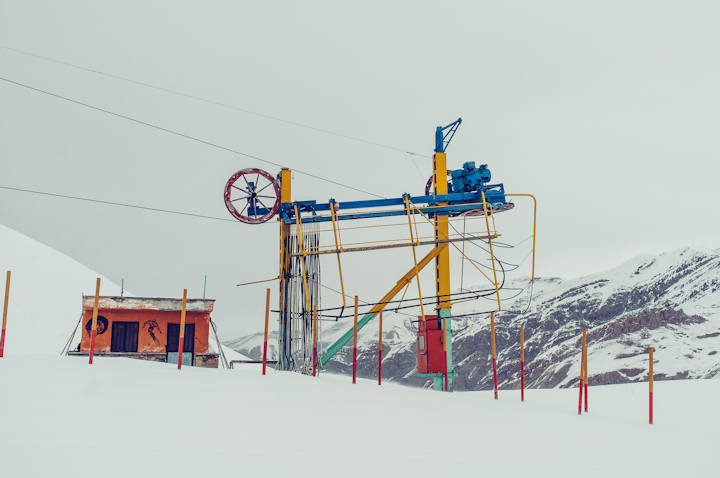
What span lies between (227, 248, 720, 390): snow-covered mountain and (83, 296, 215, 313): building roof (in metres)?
39.5

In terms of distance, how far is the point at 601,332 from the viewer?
73.6 m

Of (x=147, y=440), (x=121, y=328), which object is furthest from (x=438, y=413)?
(x=121, y=328)

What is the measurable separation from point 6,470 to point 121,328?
18.7 meters

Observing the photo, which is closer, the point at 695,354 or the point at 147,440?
the point at 147,440

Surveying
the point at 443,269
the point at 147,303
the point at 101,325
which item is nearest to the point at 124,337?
the point at 101,325

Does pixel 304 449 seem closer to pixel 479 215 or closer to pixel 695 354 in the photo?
pixel 479 215

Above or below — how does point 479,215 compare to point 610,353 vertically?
above

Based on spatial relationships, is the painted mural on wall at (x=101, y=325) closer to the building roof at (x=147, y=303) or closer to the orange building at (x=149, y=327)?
the orange building at (x=149, y=327)

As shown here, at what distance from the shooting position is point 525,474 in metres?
9.80

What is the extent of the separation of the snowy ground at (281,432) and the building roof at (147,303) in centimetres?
751

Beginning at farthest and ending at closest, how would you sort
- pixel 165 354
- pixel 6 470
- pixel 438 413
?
pixel 165 354 < pixel 438 413 < pixel 6 470

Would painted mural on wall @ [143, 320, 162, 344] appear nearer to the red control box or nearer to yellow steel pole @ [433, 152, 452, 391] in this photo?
the red control box

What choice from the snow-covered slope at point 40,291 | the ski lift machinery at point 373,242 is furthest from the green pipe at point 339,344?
the snow-covered slope at point 40,291

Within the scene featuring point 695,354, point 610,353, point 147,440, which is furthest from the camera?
point 610,353
